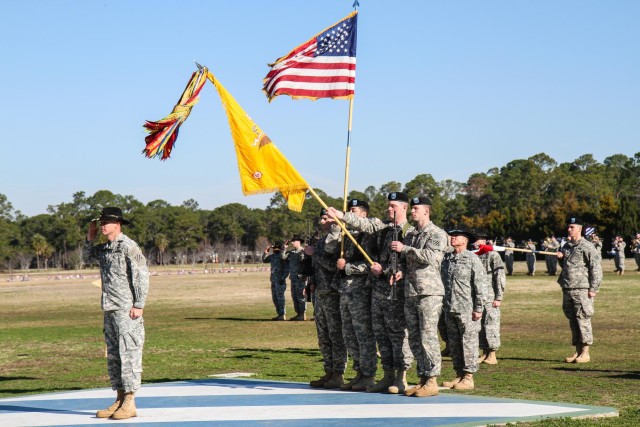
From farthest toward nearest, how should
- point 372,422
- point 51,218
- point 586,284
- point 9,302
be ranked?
→ 1. point 51,218
2. point 9,302
3. point 586,284
4. point 372,422

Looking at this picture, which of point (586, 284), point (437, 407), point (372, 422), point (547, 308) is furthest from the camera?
point (547, 308)

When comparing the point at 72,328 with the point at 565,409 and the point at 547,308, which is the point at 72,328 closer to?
the point at 547,308

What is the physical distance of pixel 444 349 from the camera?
1658 centimetres

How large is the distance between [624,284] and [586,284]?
23931mm

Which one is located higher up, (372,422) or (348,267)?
(348,267)

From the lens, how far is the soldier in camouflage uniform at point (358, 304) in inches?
430

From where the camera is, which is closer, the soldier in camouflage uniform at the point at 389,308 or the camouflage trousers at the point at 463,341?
the soldier in camouflage uniform at the point at 389,308

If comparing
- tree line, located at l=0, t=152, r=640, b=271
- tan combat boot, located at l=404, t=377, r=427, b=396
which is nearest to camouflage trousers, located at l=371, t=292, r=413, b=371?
tan combat boot, located at l=404, t=377, r=427, b=396

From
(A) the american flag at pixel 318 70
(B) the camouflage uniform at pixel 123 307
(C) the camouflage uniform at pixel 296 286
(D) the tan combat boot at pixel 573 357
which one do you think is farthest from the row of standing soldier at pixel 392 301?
(C) the camouflage uniform at pixel 296 286

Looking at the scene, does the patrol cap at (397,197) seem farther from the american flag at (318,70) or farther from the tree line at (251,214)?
the tree line at (251,214)

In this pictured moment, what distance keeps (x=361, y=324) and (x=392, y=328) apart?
36 cm

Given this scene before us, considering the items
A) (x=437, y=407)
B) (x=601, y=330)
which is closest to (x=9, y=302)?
(x=601, y=330)

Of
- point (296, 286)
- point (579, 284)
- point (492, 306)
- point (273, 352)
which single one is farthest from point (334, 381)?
point (296, 286)

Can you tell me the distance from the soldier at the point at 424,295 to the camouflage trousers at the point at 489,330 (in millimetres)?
4102
